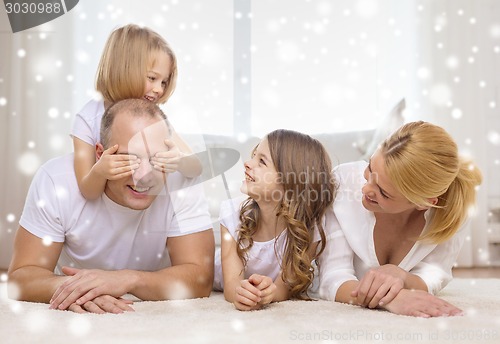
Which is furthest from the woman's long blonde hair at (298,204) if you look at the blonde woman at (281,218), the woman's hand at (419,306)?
the woman's hand at (419,306)

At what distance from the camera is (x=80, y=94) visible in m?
3.26

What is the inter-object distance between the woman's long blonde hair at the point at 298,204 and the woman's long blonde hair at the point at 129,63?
37 cm

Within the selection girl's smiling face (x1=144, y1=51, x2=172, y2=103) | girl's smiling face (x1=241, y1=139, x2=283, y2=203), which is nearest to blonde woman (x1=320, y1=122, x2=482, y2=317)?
girl's smiling face (x1=241, y1=139, x2=283, y2=203)

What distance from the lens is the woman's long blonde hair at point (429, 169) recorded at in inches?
50.1

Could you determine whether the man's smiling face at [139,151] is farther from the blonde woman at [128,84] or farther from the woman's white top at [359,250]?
the woman's white top at [359,250]

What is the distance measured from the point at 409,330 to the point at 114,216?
0.75 metres

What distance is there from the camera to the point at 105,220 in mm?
1477

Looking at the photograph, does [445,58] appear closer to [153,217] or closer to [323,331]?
[153,217]

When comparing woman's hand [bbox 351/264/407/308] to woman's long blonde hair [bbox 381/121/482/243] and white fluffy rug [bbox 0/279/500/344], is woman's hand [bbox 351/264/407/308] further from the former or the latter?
woman's long blonde hair [bbox 381/121/482/243]

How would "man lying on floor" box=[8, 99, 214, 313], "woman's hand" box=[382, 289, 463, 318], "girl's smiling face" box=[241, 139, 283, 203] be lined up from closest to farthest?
"woman's hand" box=[382, 289, 463, 318] → "man lying on floor" box=[8, 99, 214, 313] → "girl's smiling face" box=[241, 139, 283, 203]

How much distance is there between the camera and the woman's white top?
145cm

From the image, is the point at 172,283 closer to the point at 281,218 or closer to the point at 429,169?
the point at 281,218

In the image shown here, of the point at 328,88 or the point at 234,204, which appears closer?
the point at 234,204

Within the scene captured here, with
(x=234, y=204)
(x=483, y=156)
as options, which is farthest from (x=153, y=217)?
(x=483, y=156)
